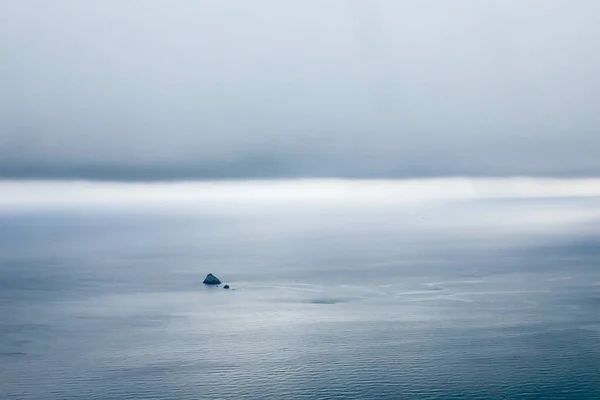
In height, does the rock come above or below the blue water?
above

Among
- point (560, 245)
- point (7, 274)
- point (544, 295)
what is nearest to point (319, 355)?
point (544, 295)

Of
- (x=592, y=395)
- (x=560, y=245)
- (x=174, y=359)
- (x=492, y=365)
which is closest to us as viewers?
(x=592, y=395)

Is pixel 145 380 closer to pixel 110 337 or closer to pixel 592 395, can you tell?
pixel 110 337

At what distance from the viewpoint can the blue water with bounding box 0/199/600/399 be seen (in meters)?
57.2

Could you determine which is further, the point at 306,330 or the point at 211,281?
the point at 211,281

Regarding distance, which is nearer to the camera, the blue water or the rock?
the blue water

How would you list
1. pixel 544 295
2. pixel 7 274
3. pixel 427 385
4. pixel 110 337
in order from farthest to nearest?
pixel 7 274
pixel 544 295
pixel 110 337
pixel 427 385

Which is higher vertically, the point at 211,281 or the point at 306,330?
the point at 211,281

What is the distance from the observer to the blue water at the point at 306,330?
5719 cm

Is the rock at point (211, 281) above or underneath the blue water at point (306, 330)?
above

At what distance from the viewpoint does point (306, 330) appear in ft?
256

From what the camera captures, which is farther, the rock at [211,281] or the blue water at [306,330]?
the rock at [211,281]

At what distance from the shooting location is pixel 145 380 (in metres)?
58.8

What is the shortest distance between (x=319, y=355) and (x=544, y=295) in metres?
47.8
